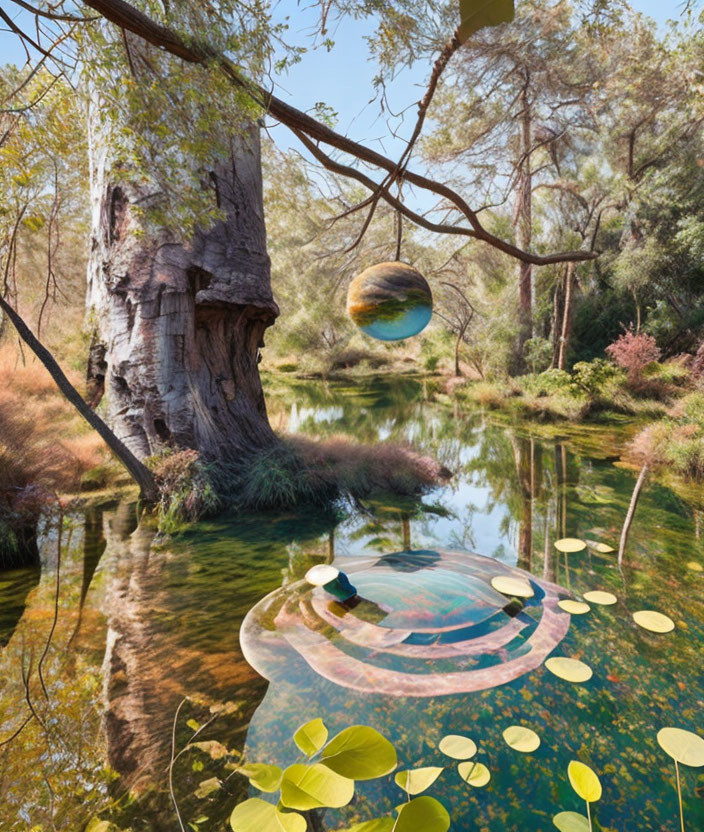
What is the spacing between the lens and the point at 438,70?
2.18 metres

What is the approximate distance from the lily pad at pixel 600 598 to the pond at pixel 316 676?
87mm

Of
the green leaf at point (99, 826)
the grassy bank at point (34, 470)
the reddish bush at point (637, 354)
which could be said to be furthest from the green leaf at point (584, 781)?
the reddish bush at point (637, 354)

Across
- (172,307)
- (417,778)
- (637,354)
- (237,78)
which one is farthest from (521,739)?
(637,354)

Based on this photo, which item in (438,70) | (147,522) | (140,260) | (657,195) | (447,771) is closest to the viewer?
(447,771)

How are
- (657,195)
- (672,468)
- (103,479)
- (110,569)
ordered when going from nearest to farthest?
(110,569)
(103,479)
(672,468)
(657,195)

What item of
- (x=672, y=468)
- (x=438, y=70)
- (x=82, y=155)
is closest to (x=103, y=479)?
(x=82, y=155)

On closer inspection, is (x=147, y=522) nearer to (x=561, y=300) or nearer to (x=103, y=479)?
(x=103, y=479)

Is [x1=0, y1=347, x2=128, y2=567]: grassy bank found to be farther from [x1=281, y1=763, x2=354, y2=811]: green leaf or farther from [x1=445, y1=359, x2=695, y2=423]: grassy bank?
[x1=445, y1=359, x2=695, y2=423]: grassy bank

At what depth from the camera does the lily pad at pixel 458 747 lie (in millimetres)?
1782

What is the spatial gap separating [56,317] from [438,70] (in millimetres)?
13096

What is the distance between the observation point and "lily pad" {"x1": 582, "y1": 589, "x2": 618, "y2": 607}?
304 cm

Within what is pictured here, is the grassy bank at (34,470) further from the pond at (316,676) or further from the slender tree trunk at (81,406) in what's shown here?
the slender tree trunk at (81,406)

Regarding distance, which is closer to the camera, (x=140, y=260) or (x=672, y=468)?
(x=140, y=260)

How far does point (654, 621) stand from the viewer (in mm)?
2836
